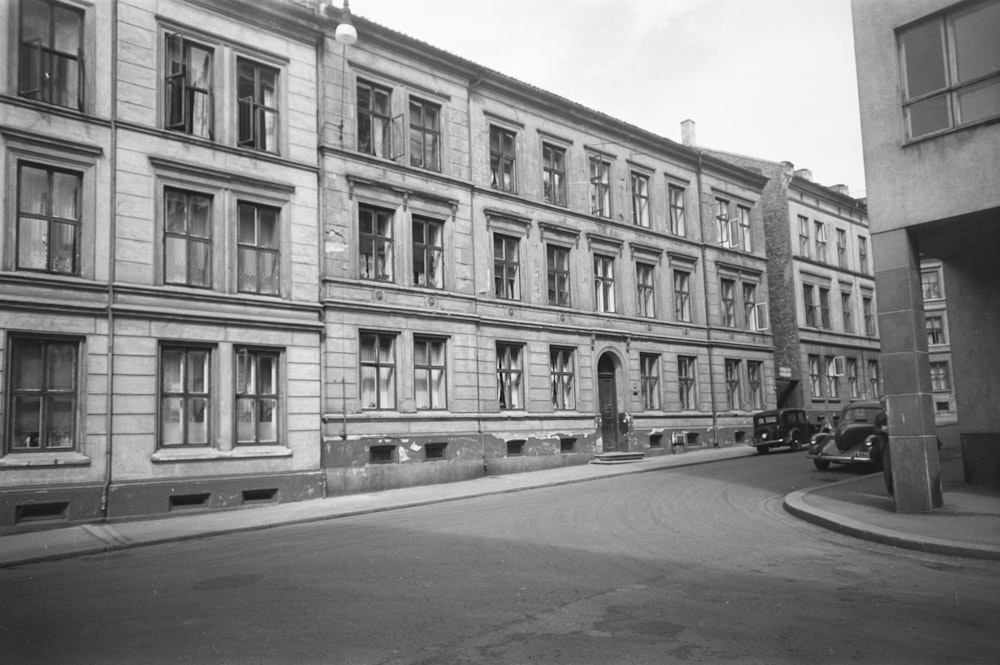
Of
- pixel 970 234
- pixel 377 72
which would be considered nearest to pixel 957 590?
pixel 970 234

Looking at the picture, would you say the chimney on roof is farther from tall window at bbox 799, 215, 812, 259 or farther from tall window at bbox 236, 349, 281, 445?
tall window at bbox 236, 349, 281, 445

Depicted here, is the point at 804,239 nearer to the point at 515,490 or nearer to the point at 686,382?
the point at 686,382

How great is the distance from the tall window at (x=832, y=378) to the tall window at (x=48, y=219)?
3684 centimetres

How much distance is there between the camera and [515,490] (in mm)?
20156

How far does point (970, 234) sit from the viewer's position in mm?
13641

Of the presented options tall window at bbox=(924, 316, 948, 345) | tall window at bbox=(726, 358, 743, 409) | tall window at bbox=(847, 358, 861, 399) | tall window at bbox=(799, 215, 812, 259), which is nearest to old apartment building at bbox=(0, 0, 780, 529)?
tall window at bbox=(726, 358, 743, 409)

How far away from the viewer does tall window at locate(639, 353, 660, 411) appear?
1222 inches

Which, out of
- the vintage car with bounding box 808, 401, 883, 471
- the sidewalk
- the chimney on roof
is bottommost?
the sidewalk

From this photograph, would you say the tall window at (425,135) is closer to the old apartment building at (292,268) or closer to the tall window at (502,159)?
the old apartment building at (292,268)

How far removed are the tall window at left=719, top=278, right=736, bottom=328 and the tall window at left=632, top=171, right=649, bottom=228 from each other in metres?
5.75

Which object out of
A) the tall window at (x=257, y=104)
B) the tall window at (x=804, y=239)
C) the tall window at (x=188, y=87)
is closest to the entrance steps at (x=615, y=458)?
the tall window at (x=257, y=104)

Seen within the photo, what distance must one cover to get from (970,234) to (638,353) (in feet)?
57.5

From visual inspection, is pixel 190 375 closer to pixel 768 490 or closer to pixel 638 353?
pixel 768 490

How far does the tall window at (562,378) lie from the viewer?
2778cm
